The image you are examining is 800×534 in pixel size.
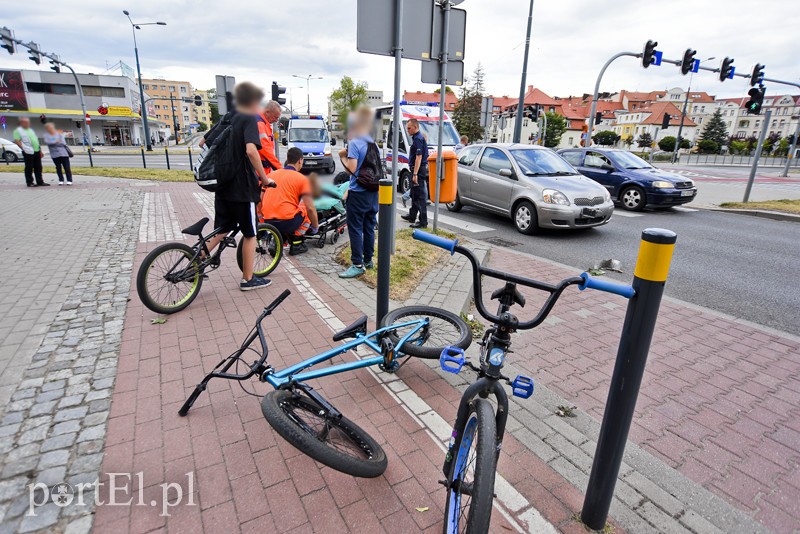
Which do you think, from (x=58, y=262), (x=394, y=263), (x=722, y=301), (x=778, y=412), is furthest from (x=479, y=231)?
(x=58, y=262)

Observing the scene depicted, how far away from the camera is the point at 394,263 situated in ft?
19.1

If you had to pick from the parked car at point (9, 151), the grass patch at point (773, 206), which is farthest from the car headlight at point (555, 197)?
the parked car at point (9, 151)

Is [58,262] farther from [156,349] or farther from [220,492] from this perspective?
[220,492]

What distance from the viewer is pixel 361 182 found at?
5375mm

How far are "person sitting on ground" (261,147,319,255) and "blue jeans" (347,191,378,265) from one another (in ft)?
2.52

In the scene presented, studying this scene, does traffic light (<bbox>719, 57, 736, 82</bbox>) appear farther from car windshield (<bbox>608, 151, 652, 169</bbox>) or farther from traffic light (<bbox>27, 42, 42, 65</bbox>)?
traffic light (<bbox>27, 42, 42, 65</bbox>)

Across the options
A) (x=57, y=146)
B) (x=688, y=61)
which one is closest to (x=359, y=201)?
(x=57, y=146)

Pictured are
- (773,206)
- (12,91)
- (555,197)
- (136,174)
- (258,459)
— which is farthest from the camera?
(12,91)

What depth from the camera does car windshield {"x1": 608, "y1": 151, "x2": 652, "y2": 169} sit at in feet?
41.0

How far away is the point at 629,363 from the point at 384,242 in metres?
2.03

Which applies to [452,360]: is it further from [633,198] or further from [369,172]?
[633,198]

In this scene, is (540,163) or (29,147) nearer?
(540,163)

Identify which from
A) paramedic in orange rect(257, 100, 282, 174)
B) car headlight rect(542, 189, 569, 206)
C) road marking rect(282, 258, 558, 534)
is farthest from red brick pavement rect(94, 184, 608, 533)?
car headlight rect(542, 189, 569, 206)

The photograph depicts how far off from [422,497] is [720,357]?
3.25m
